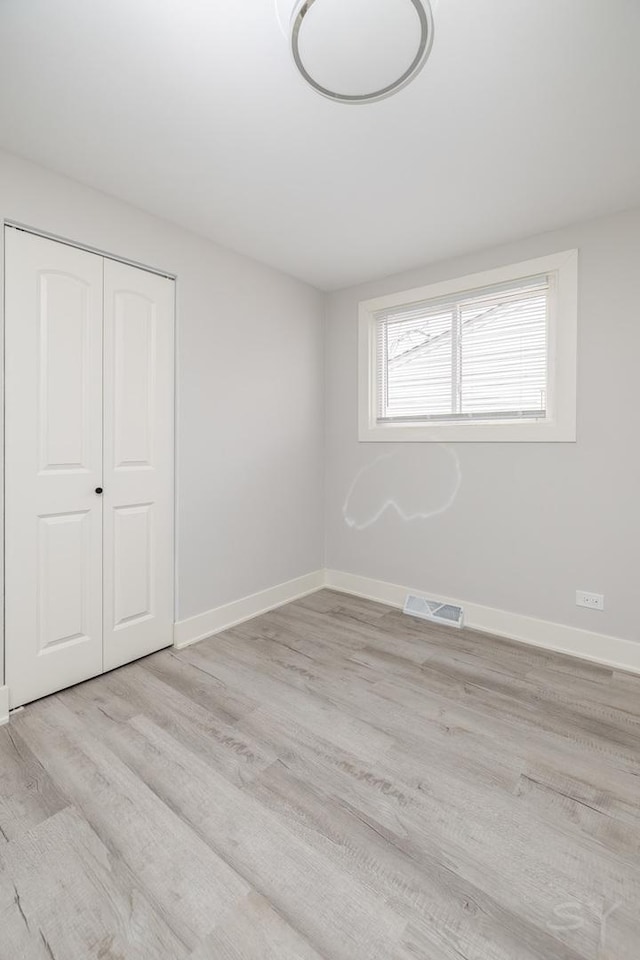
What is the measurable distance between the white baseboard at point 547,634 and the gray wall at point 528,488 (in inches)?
2.1

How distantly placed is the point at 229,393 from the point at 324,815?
2349 millimetres

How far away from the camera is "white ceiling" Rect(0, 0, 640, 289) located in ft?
4.46

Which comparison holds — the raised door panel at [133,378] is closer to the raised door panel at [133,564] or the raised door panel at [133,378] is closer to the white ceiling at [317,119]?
the raised door panel at [133,564]

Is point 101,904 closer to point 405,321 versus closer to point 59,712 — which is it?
point 59,712

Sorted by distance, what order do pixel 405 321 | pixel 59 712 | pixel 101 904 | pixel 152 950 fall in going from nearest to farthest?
pixel 152 950
pixel 101 904
pixel 59 712
pixel 405 321

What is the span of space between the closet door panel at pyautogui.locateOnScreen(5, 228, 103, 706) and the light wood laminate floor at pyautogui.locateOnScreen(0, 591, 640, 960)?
27cm

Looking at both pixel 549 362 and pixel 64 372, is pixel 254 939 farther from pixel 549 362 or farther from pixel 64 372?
pixel 549 362

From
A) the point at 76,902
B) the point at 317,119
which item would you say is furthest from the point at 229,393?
the point at 76,902

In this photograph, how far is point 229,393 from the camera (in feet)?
9.71

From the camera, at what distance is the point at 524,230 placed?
2.65 metres

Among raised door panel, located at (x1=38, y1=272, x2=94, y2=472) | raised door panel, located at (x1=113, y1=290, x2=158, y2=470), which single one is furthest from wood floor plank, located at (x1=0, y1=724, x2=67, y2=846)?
raised door panel, located at (x1=113, y1=290, x2=158, y2=470)

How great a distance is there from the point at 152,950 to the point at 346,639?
186cm

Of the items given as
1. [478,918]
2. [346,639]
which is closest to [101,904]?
[478,918]

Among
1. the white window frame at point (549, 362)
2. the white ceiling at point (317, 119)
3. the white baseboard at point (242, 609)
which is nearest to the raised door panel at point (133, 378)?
the white ceiling at point (317, 119)
